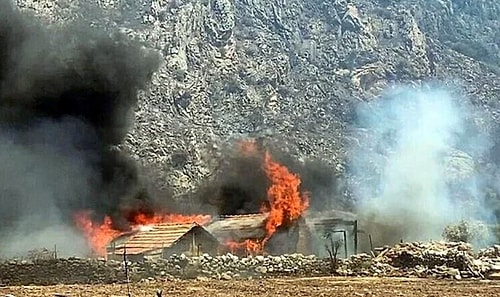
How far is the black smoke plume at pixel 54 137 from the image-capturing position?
1859 inches

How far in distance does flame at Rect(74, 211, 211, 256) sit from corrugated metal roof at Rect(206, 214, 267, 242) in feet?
4.61

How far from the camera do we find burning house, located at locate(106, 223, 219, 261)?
126 ft

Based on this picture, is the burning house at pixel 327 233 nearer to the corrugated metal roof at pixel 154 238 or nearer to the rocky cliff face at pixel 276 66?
the corrugated metal roof at pixel 154 238

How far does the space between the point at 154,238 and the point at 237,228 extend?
24.1 ft

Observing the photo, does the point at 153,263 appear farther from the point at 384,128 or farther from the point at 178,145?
the point at 384,128

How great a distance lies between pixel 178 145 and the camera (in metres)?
81.9

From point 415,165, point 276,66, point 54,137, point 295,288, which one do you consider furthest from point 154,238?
point 276,66

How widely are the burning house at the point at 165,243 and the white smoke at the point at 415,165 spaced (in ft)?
66.1

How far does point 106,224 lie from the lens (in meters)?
45.9

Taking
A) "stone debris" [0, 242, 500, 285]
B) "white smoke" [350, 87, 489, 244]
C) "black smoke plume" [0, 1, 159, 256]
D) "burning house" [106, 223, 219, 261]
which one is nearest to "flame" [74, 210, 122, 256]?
"black smoke plume" [0, 1, 159, 256]

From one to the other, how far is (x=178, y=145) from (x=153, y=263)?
50.9 m

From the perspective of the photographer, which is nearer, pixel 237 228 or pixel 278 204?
pixel 237 228

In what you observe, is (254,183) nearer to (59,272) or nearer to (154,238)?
(154,238)

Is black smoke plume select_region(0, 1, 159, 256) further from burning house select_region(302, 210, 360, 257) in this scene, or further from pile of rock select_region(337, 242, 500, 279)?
pile of rock select_region(337, 242, 500, 279)
